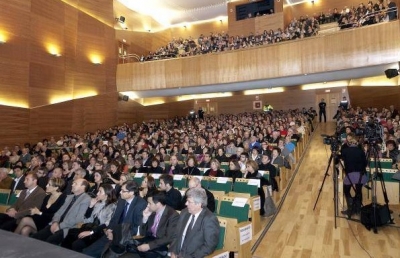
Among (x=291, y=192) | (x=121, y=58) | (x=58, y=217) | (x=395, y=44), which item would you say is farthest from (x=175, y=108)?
(x=58, y=217)

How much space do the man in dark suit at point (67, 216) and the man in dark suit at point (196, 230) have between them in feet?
3.78

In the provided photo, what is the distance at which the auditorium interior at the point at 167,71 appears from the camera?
8.09 metres

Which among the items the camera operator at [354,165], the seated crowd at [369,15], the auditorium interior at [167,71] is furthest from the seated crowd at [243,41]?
the camera operator at [354,165]

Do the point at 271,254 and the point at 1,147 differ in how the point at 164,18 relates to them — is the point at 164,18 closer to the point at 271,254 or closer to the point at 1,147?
the point at 1,147

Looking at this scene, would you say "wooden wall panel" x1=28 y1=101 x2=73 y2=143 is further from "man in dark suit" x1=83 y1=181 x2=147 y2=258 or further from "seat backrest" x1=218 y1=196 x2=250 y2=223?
"seat backrest" x1=218 y1=196 x2=250 y2=223

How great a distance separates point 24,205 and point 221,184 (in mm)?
2334

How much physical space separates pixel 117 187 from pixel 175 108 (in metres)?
11.5

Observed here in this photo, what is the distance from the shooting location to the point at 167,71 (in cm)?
1153

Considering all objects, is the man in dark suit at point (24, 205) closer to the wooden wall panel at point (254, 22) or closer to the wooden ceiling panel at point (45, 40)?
the wooden ceiling panel at point (45, 40)

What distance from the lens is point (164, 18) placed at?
1535 cm

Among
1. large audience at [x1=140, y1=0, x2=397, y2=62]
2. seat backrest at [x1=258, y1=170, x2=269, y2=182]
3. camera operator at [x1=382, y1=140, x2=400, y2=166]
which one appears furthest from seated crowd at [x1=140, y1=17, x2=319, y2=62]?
seat backrest at [x1=258, y1=170, x2=269, y2=182]

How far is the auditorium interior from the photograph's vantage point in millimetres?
8086

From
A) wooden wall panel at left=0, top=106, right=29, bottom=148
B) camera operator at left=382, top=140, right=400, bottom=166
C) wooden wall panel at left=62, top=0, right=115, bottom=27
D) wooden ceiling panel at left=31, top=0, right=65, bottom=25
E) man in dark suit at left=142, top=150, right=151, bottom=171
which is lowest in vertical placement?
man in dark suit at left=142, top=150, right=151, bottom=171

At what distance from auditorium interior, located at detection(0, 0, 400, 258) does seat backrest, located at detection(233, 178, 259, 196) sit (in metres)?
0.40
